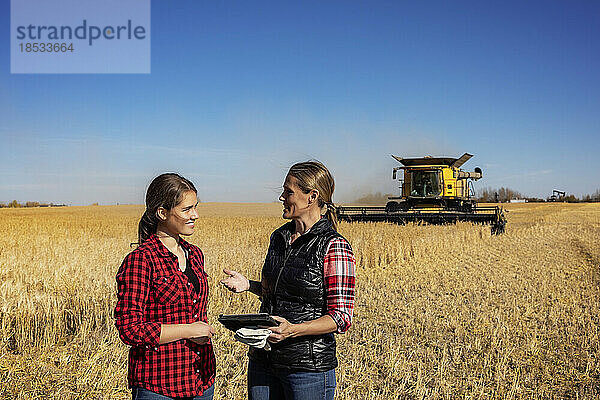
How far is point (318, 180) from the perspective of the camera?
2.66 meters

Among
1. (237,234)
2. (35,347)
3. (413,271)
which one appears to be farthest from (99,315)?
(237,234)

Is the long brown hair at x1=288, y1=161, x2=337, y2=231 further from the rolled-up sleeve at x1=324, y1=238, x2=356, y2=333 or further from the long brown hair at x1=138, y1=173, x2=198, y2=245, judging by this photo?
the long brown hair at x1=138, y1=173, x2=198, y2=245

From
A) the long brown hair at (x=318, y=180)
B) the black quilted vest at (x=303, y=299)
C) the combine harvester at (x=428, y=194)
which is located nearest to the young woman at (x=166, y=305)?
the black quilted vest at (x=303, y=299)

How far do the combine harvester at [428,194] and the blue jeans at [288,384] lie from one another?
61.9 ft

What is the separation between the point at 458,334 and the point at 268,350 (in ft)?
16.1

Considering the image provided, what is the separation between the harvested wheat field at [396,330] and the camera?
4898 mm

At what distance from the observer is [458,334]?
6.83m

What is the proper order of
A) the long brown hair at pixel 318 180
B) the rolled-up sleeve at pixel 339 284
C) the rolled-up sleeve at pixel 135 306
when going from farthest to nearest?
the long brown hair at pixel 318 180, the rolled-up sleeve at pixel 339 284, the rolled-up sleeve at pixel 135 306

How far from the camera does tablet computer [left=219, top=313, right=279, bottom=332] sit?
2311 millimetres

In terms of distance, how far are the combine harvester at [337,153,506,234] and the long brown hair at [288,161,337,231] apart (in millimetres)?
18737

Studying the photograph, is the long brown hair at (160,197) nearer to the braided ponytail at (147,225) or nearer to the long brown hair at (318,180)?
the braided ponytail at (147,225)

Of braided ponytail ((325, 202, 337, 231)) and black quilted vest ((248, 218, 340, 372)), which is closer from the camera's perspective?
black quilted vest ((248, 218, 340, 372))

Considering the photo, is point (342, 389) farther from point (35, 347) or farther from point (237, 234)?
point (237, 234)

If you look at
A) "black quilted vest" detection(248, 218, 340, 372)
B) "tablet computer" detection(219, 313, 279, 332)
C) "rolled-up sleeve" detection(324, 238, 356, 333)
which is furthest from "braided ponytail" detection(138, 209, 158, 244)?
"rolled-up sleeve" detection(324, 238, 356, 333)
